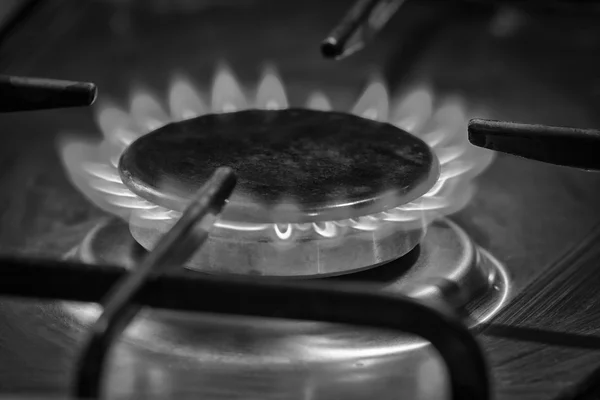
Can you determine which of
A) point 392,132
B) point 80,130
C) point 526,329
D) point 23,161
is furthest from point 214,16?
point 526,329

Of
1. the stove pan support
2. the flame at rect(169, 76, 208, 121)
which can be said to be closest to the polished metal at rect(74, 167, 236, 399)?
the stove pan support

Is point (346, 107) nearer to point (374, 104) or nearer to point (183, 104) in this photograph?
point (374, 104)

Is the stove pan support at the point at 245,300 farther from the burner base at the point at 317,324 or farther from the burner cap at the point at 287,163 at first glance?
the burner cap at the point at 287,163

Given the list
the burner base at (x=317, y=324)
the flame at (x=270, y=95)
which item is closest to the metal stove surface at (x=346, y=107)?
the burner base at (x=317, y=324)

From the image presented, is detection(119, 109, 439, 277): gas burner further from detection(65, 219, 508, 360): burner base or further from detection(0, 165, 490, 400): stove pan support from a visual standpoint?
detection(0, 165, 490, 400): stove pan support

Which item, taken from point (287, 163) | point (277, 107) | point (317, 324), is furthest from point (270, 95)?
point (317, 324)
